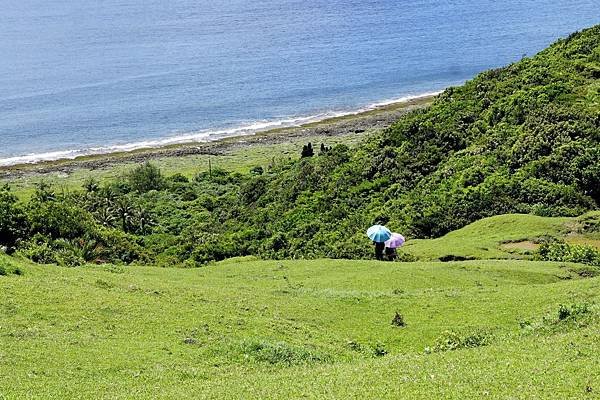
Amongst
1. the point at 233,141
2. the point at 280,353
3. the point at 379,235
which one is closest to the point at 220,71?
the point at 233,141

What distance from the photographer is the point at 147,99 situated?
417 feet

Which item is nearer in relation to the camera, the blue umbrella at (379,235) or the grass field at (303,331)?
the grass field at (303,331)

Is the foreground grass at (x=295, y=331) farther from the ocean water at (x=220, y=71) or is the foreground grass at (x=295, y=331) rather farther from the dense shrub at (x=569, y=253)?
the ocean water at (x=220, y=71)

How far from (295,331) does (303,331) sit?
0.32m

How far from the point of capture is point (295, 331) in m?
24.8

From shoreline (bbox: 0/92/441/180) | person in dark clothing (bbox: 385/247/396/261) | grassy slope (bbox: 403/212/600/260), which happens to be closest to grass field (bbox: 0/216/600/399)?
grassy slope (bbox: 403/212/600/260)

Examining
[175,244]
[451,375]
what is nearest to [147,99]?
[175,244]

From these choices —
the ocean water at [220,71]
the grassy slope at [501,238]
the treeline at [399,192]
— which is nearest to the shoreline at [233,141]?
the ocean water at [220,71]

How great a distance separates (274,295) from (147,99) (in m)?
103

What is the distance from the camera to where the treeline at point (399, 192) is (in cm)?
4516

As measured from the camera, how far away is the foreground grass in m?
16.2

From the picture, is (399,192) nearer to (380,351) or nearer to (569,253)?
(569,253)

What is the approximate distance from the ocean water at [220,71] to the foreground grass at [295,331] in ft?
265

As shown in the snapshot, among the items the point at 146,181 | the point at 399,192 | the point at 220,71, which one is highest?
the point at 220,71
